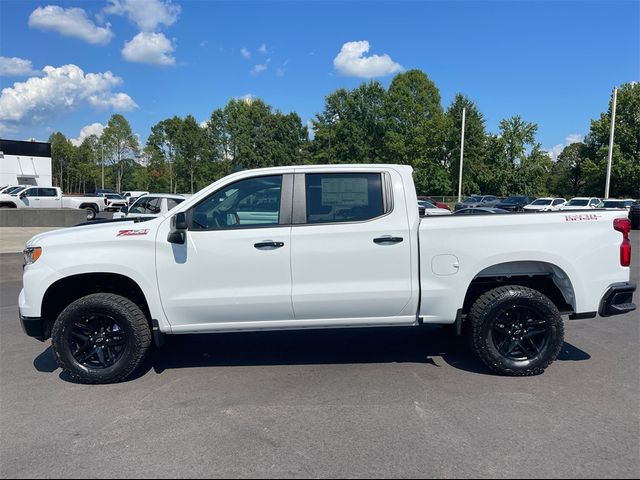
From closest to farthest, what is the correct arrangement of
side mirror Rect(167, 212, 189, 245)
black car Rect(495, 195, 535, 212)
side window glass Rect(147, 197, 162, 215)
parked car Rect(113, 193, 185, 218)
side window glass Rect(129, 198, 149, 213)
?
side mirror Rect(167, 212, 189, 245) → side window glass Rect(147, 197, 162, 215) → parked car Rect(113, 193, 185, 218) → side window glass Rect(129, 198, 149, 213) → black car Rect(495, 195, 535, 212)

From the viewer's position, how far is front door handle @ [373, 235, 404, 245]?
4.42 m

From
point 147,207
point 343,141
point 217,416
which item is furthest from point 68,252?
point 343,141

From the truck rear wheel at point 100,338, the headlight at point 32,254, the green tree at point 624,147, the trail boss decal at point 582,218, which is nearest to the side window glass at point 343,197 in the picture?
the trail boss decal at point 582,218

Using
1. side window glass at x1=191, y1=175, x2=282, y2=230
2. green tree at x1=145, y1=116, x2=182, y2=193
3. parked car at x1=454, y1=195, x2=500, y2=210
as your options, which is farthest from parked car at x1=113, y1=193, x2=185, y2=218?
green tree at x1=145, y1=116, x2=182, y2=193

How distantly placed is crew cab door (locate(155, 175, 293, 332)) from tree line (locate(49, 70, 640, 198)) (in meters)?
51.7

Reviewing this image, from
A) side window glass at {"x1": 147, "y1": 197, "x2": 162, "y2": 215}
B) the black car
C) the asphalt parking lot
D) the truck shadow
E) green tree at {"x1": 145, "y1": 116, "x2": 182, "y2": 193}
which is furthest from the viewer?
green tree at {"x1": 145, "y1": 116, "x2": 182, "y2": 193}

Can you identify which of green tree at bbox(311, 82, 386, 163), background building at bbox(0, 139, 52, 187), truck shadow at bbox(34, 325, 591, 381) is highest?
green tree at bbox(311, 82, 386, 163)

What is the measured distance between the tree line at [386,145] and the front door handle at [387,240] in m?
51.4

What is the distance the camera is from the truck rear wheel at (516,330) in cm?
457

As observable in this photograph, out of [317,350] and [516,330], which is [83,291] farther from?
[516,330]

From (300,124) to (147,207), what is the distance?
212 feet

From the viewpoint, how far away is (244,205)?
15.2 ft

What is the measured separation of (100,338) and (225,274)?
1.35 metres

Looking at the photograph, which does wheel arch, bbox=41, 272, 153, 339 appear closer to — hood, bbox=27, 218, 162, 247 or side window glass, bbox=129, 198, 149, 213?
hood, bbox=27, 218, 162, 247
